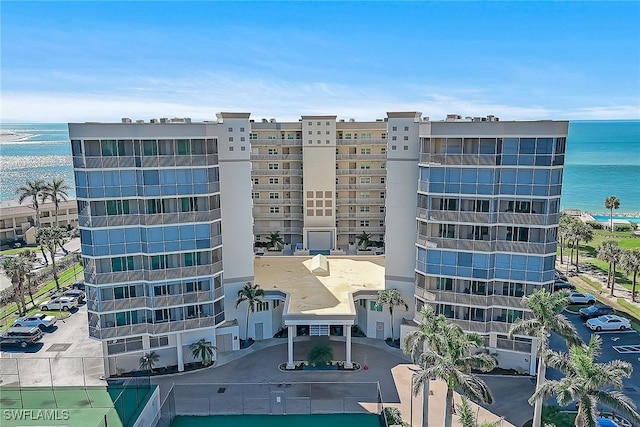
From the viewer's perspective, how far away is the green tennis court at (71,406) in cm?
2500

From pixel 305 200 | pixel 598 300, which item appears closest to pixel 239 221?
pixel 305 200

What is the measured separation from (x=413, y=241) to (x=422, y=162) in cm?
724

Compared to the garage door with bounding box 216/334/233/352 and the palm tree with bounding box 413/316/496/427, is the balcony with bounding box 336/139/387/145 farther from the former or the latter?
the palm tree with bounding box 413/316/496/427

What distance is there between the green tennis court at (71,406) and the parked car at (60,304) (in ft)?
73.8

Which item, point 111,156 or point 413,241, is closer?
point 111,156

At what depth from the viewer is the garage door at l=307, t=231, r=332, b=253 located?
62.3m

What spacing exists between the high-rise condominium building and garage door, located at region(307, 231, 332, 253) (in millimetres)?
21120

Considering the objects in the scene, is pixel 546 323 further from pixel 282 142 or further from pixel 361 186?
pixel 282 142

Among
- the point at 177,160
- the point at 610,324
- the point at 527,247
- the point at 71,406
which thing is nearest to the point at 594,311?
the point at 610,324

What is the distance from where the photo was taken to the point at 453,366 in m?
24.1

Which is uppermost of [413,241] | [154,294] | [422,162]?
[422,162]

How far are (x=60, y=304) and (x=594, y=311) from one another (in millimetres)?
54543

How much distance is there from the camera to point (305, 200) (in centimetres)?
6209

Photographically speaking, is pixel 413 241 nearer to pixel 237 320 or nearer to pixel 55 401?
pixel 237 320
